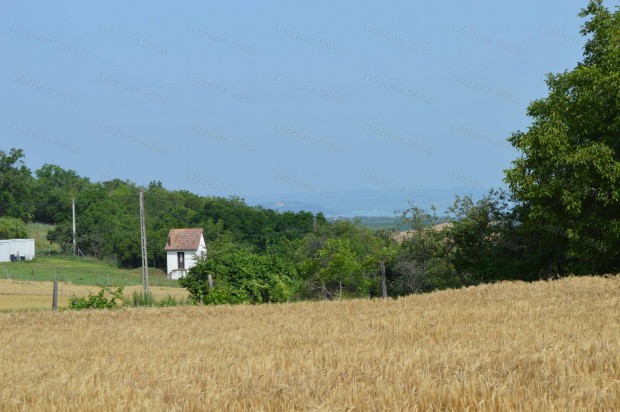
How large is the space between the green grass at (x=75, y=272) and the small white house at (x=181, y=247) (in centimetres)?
214

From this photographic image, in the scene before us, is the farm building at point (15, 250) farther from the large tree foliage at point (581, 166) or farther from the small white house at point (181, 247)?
the large tree foliage at point (581, 166)

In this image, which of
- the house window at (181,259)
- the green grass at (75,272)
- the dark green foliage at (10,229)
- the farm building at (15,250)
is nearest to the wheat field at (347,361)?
the green grass at (75,272)

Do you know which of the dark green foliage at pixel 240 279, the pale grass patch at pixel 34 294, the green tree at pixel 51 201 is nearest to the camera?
the dark green foliage at pixel 240 279

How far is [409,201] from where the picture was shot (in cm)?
5281

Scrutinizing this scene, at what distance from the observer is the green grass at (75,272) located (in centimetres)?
7312

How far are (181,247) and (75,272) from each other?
18.4m

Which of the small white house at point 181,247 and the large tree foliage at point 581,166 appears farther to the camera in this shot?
the small white house at point 181,247

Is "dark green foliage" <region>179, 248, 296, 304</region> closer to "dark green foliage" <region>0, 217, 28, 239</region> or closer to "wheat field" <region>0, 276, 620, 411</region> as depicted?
"wheat field" <region>0, 276, 620, 411</region>

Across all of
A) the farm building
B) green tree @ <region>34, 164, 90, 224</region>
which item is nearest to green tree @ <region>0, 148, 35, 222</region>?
green tree @ <region>34, 164, 90, 224</region>

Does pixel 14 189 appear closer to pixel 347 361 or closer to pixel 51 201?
pixel 51 201

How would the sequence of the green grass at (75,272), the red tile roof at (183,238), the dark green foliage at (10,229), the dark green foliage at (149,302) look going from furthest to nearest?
the dark green foliage at (10,229), the red tile roof at (183,238), the green grass at (75,272), the dark green foliage at (149,302)

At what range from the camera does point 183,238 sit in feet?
324

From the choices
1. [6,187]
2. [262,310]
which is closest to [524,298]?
[262,310]

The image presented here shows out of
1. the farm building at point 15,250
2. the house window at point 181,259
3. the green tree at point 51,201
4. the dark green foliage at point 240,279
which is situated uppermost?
the green tree at point 51,201
